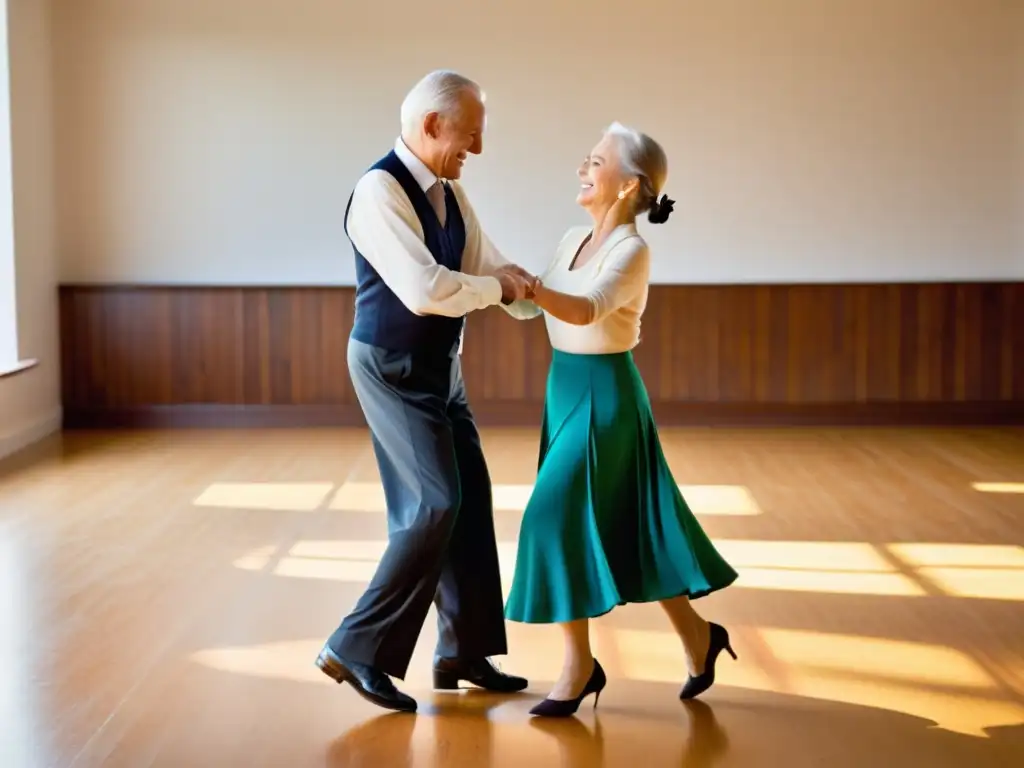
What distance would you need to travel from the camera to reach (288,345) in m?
8.80

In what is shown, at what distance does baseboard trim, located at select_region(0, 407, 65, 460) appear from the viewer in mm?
7559

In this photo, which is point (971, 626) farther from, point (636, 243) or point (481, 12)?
point (481, 12)

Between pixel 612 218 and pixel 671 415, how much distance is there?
5492 mm

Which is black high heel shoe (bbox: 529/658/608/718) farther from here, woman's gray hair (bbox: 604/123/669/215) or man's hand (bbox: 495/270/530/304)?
woman's gray hair (bbox: 604/123/669/215)

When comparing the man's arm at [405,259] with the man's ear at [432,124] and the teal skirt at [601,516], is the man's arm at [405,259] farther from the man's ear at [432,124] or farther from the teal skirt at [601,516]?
the teal skirt at [601,516]

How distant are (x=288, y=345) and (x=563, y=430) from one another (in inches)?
220

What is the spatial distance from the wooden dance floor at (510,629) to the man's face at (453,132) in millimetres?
1380

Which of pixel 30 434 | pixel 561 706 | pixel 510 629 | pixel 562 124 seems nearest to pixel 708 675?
pixel 561 706

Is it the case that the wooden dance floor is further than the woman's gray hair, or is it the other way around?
the woman's gray hair

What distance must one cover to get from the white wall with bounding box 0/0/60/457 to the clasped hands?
505 cm

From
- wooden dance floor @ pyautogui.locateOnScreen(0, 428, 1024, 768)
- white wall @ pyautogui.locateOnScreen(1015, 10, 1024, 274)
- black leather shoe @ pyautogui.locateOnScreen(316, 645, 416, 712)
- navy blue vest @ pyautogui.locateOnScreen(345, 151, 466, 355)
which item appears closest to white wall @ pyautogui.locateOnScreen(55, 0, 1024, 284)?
white wall @ pyautogui.locateOnScreen(1015, 10, 1024, 274)

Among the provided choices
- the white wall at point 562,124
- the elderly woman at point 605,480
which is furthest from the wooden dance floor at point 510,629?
the white wall at point 562,124

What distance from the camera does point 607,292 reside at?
10.9ft

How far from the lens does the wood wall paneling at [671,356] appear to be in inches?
344
